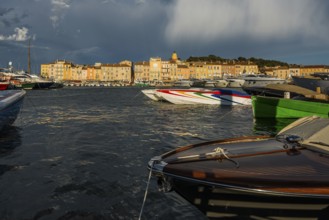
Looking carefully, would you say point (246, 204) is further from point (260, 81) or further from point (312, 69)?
point (312, 69)

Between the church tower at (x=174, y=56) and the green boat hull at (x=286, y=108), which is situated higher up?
the church tower at (x=174, y=56)

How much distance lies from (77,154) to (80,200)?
13.8ft

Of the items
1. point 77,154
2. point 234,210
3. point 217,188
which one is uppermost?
point 217,188

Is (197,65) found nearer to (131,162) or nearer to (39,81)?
(39,81)

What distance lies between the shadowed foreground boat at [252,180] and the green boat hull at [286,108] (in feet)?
42.4

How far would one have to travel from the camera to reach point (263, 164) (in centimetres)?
511

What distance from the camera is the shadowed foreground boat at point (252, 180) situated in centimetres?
430

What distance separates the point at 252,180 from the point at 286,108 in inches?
667

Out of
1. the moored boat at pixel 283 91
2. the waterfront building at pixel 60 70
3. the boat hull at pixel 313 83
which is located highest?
the waterfront building at pixel 60 70

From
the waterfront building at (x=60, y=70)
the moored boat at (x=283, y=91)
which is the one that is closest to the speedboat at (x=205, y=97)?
the moored boat at (x=283, y=91)

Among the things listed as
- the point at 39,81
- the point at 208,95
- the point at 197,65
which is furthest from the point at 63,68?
the point at 208,95

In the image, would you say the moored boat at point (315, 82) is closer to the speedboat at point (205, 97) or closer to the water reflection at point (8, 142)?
the speedboat at point (205, 97)

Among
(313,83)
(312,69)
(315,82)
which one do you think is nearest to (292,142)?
(315,82)

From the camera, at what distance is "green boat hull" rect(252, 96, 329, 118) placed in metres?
17.8
